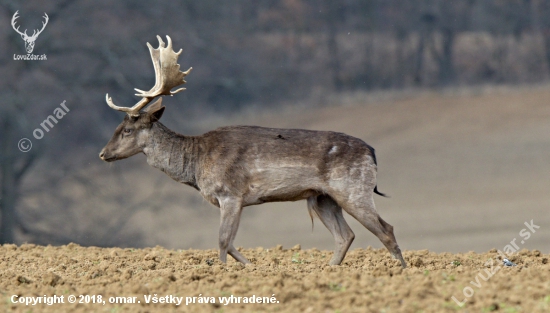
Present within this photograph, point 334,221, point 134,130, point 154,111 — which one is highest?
point 154,111

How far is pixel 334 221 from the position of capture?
11938 mm

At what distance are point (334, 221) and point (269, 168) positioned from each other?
4.47ft

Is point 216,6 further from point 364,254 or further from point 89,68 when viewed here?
point 364,254

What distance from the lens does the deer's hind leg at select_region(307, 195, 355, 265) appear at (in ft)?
38.7

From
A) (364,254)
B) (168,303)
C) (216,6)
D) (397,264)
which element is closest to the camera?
(168,303)

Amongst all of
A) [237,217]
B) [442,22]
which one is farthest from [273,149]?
[442,22]

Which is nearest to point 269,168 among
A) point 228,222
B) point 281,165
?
point 281,165

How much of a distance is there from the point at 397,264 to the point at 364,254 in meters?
1.81

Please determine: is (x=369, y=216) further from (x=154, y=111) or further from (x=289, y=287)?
(x=154, y=111)

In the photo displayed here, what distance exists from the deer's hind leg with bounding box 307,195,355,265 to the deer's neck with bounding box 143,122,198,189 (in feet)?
5.77

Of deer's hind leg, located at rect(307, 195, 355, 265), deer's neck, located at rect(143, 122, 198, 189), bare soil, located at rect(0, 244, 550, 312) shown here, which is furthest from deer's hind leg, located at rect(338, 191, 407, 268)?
deer's neck, located at rect(143, 122, 198, 189)

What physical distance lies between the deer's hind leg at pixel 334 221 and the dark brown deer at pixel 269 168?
14 mm

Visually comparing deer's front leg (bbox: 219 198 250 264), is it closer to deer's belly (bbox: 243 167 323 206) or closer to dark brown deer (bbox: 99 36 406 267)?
dark brown deer (bbox: 99 36 406 267)

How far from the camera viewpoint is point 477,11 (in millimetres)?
31781
